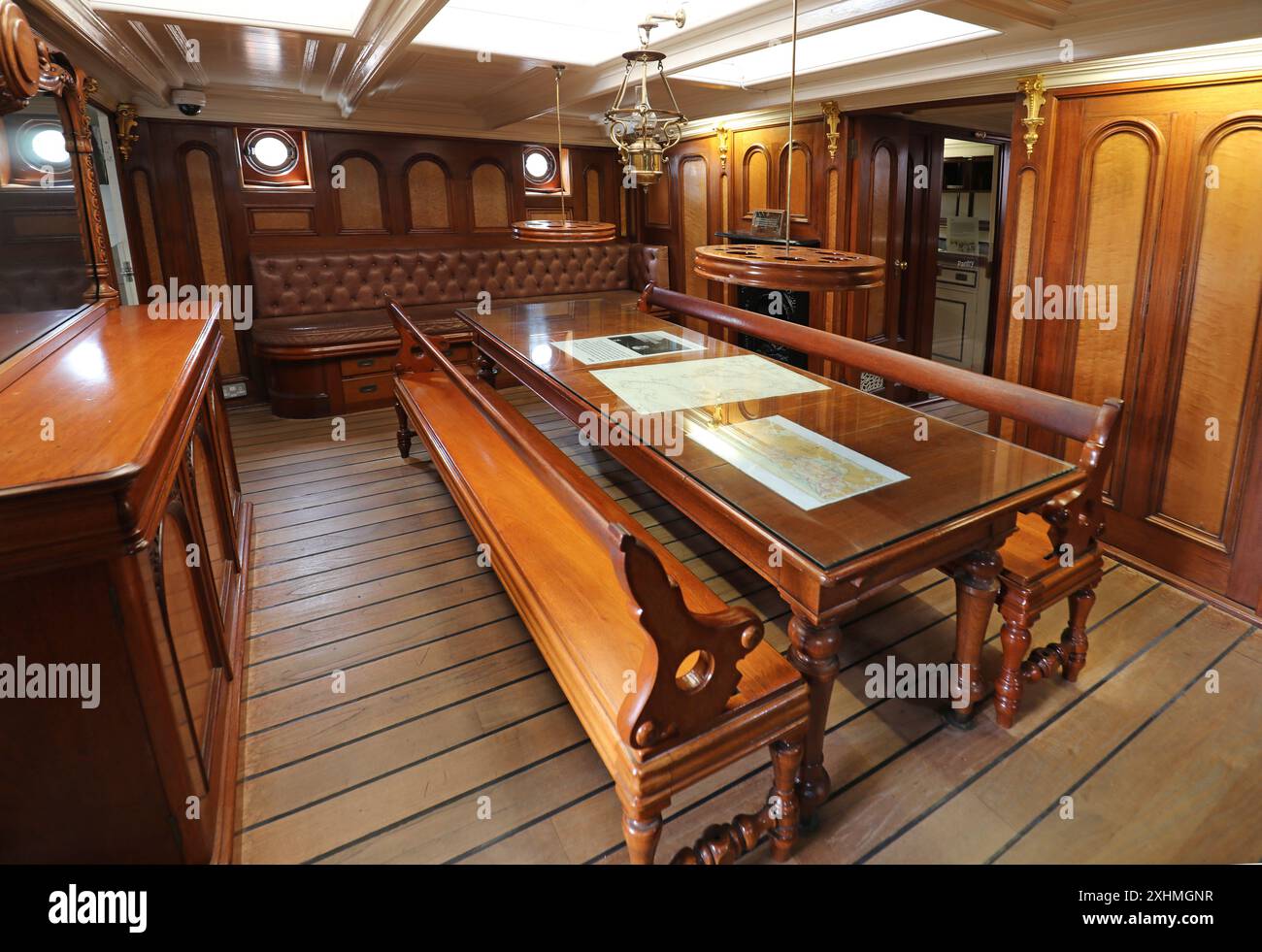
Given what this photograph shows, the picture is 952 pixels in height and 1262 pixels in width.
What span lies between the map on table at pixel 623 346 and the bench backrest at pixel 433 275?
3097mm

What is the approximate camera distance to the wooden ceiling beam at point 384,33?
287cm

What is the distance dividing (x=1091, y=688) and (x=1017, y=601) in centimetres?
58

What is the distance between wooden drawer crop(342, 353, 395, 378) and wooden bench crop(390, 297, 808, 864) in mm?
3671

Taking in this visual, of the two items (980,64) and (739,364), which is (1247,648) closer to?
(739,364)

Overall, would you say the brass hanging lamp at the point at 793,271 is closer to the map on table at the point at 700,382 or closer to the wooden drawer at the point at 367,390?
the map on table at the point at 700,382

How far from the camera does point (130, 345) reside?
2209 millimetres

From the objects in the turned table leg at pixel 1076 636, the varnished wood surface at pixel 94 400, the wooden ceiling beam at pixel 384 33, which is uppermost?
the wooden ceiling beam at pixel 384 33

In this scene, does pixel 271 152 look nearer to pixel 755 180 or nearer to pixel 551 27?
pixel 551 27

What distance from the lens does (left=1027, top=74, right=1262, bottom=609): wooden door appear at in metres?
2.82

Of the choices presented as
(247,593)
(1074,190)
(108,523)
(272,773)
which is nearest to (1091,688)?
(1074,190)

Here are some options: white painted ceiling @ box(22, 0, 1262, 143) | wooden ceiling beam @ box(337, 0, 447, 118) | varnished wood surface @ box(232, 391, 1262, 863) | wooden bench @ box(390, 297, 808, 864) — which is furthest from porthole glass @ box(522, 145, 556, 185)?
wooden bench @ box(390, 297, 808, 864)

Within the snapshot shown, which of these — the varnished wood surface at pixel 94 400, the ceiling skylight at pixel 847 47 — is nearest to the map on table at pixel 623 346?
the ceiling skylight at pixel 847 47

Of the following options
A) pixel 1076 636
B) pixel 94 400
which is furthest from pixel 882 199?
pixel 94 400

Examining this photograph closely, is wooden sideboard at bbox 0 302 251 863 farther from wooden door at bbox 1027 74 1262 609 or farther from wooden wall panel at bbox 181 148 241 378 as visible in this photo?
wooden wall panel at bbox 181 148 241 378
